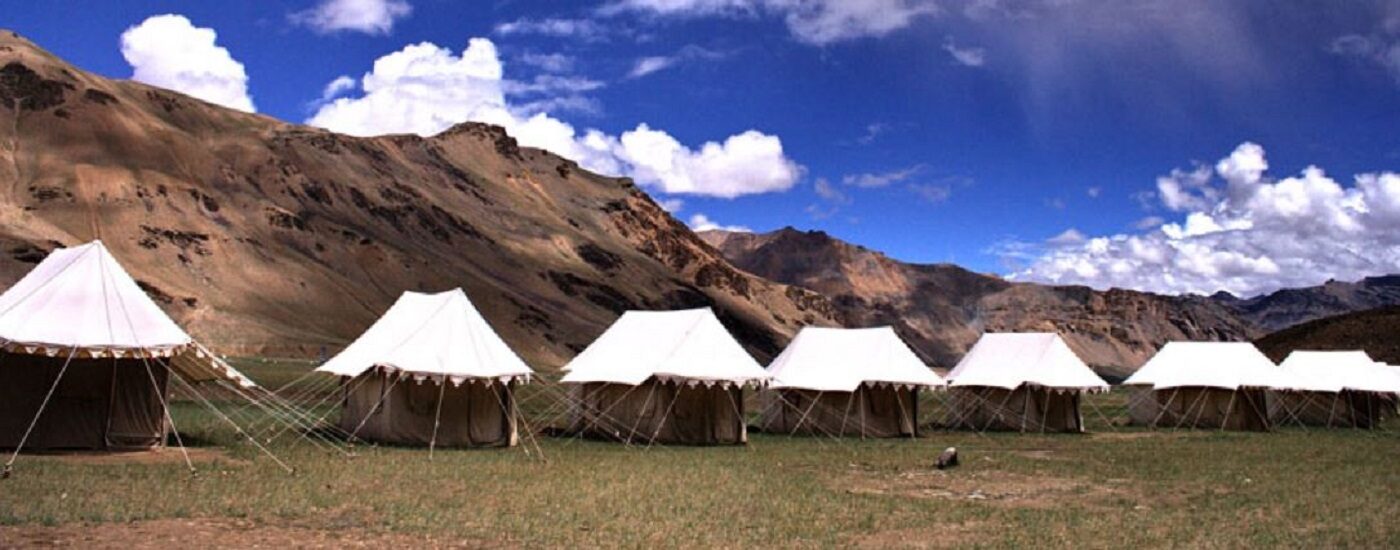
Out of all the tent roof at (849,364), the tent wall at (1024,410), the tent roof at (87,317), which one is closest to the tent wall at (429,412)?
the tent roof at (87,317)

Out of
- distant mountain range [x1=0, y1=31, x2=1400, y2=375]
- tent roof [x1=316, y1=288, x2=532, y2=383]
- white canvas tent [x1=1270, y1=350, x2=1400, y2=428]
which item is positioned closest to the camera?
tent roof [x1=316, y1=288, x2=532, y2=383]

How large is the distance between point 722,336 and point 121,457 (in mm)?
13771

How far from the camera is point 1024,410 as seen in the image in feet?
116

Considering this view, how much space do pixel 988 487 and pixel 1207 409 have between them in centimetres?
2377

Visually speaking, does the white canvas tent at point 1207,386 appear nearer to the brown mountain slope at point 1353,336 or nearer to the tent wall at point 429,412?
the tent wall at point 429,412

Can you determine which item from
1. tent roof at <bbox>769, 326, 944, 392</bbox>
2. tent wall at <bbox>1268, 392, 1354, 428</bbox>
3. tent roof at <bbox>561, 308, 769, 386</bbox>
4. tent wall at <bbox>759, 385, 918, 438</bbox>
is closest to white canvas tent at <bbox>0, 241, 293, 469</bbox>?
tent roof at <bbox>561, 308, 769, 386</bbox>

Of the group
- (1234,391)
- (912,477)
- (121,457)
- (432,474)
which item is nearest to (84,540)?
(432,474)

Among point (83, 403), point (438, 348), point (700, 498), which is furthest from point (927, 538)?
point (83, 403)

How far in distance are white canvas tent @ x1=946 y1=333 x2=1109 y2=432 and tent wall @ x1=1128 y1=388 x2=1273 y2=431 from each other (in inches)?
209

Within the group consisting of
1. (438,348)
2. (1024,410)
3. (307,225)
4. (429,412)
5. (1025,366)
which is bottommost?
(429,412)

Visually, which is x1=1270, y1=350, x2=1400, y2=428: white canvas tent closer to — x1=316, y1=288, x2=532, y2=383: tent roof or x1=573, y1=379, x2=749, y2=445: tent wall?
x1=573, y1=379, x2=749, y2=445: tent wall

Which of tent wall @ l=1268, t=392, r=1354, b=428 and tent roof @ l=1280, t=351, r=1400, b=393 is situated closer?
tent roof @ l=1280, t=351, r=1400, b=393

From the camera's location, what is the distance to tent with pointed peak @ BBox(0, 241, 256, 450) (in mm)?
18531

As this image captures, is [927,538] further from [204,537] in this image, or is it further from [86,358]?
[86,358]
